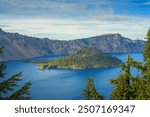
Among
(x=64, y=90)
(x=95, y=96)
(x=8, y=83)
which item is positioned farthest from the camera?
(x=64, y=90)

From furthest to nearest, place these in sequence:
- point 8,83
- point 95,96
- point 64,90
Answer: point 64,90
point 95,96
point 8,83

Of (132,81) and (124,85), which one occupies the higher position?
(132,81)

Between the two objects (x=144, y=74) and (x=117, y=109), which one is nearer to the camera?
(x=117, y=109)

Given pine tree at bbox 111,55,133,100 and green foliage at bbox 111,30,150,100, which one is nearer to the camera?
green foliage at bbox 111,30,150,100

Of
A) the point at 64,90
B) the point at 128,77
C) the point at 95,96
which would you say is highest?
the point at 128,77

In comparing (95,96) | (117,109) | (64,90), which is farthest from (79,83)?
(117,109)

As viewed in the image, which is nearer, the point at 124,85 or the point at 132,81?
the point at 132,81

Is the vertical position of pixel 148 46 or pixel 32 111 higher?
pixel 148 46

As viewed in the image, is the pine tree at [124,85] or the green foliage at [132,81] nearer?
the green foliage at [132,81]

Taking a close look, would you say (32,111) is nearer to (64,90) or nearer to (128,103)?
(128,103)

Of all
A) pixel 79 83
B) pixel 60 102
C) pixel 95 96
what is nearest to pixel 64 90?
pixel 79 83
